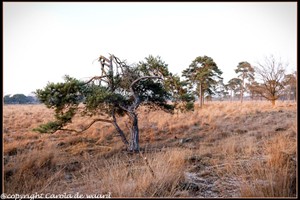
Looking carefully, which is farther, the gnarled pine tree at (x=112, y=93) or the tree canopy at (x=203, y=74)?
the tree canopy at (x=203, y=74)

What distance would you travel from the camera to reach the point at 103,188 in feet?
11.2

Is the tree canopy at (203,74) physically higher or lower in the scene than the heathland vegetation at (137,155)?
higher

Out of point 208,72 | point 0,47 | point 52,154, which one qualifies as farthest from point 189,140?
point 208,72

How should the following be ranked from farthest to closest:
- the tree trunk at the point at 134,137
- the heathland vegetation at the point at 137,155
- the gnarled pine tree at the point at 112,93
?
the tree trunk at the point at 134,137 → the gnarled pine tree at the point at 112,93 → the heathland vegetation at the point at 137,155

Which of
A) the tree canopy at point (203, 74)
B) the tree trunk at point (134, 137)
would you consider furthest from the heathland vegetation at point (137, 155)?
the tree canopy at point (203, 74)

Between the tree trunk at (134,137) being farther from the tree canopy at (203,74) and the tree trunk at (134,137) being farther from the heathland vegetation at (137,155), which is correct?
the tree canopy at (203,74)

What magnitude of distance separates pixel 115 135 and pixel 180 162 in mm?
6294

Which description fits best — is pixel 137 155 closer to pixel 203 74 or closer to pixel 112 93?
pixel 112 93

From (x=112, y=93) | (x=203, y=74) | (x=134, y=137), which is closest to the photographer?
(x=112, y=93)

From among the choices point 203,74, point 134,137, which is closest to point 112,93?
point 134,137

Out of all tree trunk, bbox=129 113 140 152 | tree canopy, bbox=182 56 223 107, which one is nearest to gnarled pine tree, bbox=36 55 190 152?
tree trunk, bbox=129 113 140 152

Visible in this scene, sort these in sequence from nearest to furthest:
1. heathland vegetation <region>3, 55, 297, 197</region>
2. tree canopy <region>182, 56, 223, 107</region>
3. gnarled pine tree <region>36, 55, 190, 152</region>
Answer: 1. heathland vegetation <region>3, 55, 297, 197</region>
2. gnarled pine tree <region>36, 55, 190, 152</region>
3. tree canopy <region>182, 56, 223, 107</region>

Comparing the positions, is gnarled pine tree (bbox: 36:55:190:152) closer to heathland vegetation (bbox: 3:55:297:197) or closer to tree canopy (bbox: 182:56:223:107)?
heathland vegetation (bbox: 3:55:297:197)

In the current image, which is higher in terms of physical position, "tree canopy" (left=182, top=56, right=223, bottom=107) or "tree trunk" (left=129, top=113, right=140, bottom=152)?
"tree canopy" (left=182, top=56, right=223, bottom=107)
